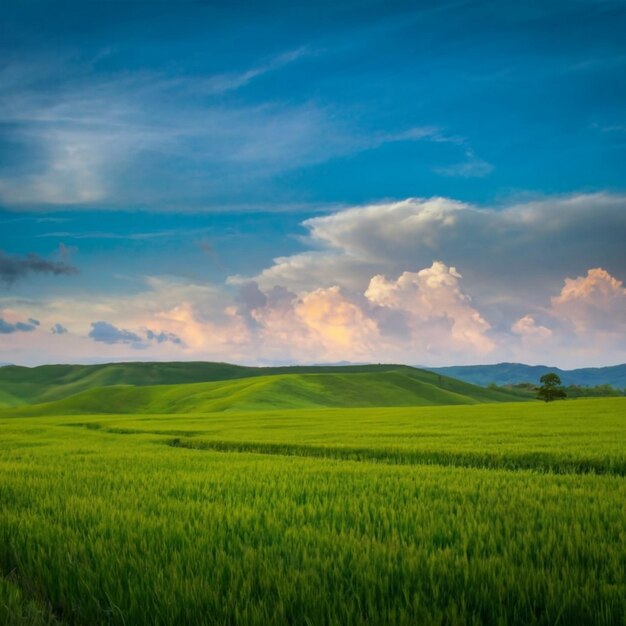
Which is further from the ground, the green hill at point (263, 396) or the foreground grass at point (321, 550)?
the foreground grass at point (321, 550)

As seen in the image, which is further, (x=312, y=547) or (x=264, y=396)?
(x=264, y=396)

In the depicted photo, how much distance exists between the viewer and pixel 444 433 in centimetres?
3191

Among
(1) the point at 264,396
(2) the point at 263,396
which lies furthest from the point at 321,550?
(1) the point at 264,396

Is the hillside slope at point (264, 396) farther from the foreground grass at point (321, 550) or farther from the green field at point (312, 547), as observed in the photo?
the foreground grass at point (321, 550)

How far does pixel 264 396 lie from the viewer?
128250 mm

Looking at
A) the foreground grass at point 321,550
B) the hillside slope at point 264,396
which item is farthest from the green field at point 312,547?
the hillside slope at point 264,396

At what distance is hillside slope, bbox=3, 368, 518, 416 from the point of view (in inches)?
5098

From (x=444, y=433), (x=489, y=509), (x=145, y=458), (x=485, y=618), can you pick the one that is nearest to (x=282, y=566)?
(x=485, y=618)

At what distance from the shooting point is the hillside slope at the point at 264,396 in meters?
130

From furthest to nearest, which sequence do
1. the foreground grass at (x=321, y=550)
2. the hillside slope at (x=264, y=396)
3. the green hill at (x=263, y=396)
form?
1. the green hill at (x=263, y=396)
2. the hillside slope at (x=264, y=396)
3. the foreground grass at (x=321, y=550)

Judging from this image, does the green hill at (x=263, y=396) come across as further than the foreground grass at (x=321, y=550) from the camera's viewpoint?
Yes

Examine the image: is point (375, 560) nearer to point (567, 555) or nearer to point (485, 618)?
point (485, 618)

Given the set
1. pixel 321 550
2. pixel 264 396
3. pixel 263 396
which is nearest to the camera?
pixel 321 550

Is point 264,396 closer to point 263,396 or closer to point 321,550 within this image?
point 263,396
